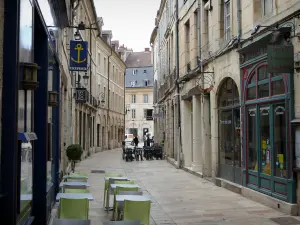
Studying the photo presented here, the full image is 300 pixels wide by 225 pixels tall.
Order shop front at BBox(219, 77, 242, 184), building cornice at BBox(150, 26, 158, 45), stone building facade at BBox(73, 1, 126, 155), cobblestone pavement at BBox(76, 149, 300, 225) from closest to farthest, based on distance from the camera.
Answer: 1. cobblestone pavement at BBox(76, 149, 300, 225)
2. shop front at BBox(219, 77, 242, 184)
3. stone building facade at BBox(73, 1, 126, 155)
4. building cornice at BBox(150, 26, 158, 45)

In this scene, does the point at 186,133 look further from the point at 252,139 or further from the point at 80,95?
the point at 252,139

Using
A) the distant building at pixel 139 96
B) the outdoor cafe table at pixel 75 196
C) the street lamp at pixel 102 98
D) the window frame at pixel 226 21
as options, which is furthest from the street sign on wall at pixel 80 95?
the distant building at pixel 139 96

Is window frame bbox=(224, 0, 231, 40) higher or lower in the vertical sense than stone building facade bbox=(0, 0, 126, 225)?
higher

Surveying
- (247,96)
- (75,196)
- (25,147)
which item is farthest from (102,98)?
(25,147)

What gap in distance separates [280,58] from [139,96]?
5574 cm

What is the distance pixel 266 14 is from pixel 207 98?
536cm

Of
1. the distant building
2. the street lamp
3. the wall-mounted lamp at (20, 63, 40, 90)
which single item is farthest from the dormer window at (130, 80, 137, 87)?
the wall-mounted lamp at (20, 63, 40, 90)

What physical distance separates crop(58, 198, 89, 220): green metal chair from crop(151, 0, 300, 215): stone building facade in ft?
14.1

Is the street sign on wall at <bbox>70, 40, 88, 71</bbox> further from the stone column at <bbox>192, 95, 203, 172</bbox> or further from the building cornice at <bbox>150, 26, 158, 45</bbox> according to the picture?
the building cornice at <bbox>150, 26, 158, 45</bbox>

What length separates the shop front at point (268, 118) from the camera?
8289 mm

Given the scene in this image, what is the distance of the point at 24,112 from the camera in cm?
511

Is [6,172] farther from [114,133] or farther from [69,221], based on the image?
[114,133]

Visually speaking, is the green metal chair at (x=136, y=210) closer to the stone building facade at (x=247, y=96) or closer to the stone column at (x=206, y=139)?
the stone building facade at (x=247, y=96)

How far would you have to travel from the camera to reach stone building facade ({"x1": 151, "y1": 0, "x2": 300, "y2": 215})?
828cm
